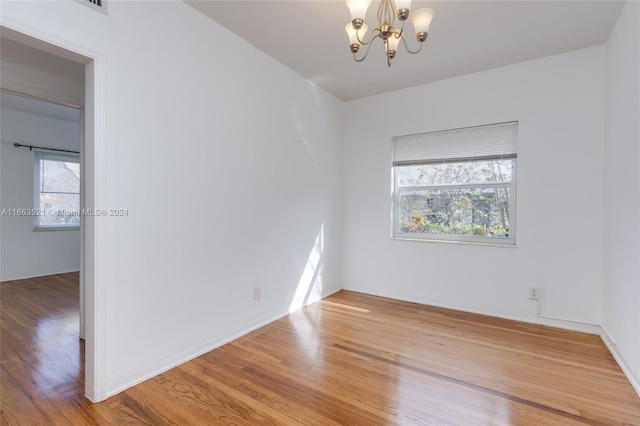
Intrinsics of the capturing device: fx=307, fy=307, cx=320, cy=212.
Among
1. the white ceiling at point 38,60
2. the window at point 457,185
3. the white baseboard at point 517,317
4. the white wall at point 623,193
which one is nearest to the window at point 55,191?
the white ceiling at point 38,60

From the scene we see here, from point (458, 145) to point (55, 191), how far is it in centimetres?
648

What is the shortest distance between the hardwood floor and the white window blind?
1807 millimetres

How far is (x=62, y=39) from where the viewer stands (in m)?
1.67

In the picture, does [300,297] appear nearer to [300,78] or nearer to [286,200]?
[286,200]

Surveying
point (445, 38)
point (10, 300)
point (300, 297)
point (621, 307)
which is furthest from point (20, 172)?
point (621, 307)

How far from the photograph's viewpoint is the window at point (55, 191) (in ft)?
16.9

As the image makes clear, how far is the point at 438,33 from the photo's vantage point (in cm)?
262

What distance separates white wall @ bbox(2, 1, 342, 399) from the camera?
192 centimetres

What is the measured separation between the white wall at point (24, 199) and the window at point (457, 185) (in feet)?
18.8

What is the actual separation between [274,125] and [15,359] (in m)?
2.86

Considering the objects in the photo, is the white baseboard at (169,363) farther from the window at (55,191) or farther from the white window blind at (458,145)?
the window at (55,191)

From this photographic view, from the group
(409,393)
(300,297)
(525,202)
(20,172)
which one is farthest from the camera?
(20,172)

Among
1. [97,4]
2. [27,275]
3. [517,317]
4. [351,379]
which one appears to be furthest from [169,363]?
[27,275]

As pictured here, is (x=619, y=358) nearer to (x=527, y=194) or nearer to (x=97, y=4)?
(x=527, y=194)
